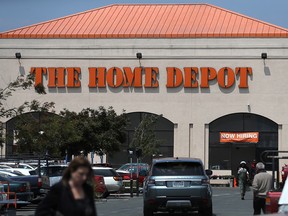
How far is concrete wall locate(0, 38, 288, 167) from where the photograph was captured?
66625mm

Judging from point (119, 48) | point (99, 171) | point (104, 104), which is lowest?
point (99, 171)

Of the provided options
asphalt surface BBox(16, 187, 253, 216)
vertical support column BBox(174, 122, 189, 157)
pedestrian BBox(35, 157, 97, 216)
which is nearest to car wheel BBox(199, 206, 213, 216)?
asphalt surface BBox(16, 187, 253, 216)

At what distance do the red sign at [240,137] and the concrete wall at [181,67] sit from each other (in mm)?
1279

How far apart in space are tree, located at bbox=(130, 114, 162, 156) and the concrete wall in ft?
5.03

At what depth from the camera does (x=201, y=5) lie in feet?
239

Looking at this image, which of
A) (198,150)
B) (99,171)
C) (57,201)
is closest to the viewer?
(57,201)

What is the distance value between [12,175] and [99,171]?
8530mm

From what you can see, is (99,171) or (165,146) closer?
(99,171)

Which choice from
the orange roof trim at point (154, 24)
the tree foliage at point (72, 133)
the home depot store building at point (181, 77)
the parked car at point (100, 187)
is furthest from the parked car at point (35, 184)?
the orange roof trim at point (154, 24)

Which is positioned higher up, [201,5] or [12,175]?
[201,5]

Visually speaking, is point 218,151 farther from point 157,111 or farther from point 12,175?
point 12,175

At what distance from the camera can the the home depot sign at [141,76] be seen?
6731 centimetres

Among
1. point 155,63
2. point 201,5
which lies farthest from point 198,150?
point 201,5

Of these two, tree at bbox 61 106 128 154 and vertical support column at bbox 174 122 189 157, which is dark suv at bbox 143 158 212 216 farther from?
vertical support column at bbox 174 122 189 157
